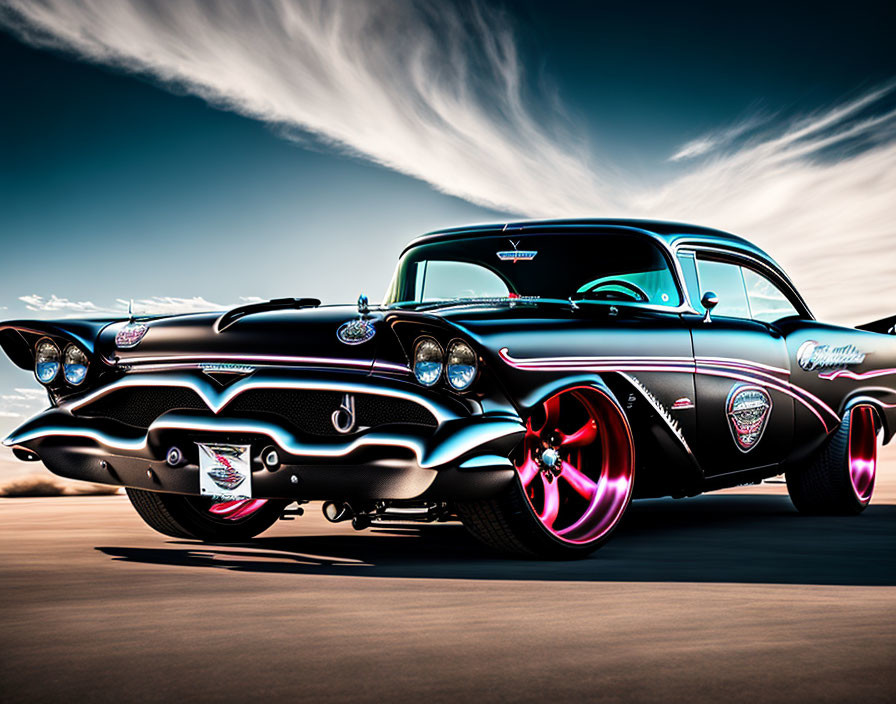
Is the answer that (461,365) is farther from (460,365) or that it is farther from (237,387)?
(237,387)

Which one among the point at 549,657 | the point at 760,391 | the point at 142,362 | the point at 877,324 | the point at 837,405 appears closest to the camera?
the point at 549,657

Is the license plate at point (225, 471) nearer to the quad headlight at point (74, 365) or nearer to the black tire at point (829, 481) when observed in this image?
the quad headlight at point (74, 365)

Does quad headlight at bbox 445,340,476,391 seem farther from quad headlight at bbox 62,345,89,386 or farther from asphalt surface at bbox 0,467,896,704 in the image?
quad headlight at bbox 62,345,89,386

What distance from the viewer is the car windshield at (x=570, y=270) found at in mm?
5996

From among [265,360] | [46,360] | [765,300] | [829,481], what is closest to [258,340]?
[265,360]

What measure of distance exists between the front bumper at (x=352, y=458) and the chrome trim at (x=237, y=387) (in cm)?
7

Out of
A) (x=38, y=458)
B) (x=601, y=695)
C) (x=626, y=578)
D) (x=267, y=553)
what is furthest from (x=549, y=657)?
(x=38, y=458)

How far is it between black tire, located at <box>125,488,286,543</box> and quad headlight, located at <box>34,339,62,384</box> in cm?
75

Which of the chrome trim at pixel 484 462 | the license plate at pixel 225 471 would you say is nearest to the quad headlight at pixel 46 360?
the license plate at pixel 225 471

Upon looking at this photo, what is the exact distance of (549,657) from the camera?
291cm

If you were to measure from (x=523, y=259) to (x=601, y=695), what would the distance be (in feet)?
12.6

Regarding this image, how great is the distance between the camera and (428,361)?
14.7 feet

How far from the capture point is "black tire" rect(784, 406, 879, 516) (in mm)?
6883

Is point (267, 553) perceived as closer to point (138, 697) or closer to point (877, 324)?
point (138, 697)
